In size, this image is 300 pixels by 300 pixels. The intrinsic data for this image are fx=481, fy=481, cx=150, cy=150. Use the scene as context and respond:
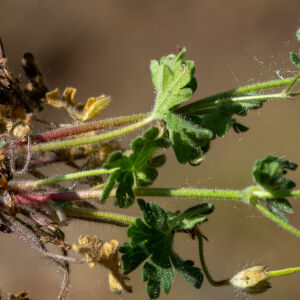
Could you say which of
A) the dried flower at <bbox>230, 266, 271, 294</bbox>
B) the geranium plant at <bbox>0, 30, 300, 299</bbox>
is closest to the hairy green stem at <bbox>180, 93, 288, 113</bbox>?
the geranium plant at <bbox>0, 30, 300, 299</bbox>

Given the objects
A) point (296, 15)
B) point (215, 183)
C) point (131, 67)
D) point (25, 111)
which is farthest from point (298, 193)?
point (296, 15)

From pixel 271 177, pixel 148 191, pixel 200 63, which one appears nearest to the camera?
pixel 271 177

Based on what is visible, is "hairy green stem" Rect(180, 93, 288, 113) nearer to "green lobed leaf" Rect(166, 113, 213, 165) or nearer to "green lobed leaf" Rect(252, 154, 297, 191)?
"green lobed leaf" Rect(166, 113, 213, 165)

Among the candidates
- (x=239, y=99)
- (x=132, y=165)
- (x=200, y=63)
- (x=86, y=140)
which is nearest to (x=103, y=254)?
(x=132, y=165)

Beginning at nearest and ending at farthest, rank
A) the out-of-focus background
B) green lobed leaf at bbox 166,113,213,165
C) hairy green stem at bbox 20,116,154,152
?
green lobed leaf at bbox 166,113,213,165, hairy green stem at bbox 20,116,154,152, the out-of-focus background

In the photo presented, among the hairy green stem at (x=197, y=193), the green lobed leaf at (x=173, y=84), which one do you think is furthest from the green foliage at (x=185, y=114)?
the hairy green stem at (x=197, y=193)

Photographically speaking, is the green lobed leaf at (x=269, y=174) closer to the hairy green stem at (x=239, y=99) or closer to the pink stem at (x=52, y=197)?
the hairy green stem at (x=239, y=99)

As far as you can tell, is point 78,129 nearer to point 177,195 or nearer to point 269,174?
point 177,195
